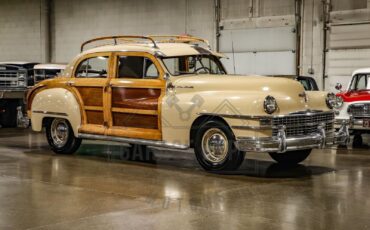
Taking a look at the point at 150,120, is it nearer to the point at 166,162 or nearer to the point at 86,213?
the point at 166,162

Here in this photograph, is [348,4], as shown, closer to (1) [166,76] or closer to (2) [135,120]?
(1) [166,76]

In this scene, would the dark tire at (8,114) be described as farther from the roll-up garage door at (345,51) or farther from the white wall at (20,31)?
the roll-up garage door at (345,51)

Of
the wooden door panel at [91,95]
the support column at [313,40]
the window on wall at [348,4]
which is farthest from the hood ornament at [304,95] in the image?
the support column at [313,40]

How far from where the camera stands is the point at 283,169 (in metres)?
8.82

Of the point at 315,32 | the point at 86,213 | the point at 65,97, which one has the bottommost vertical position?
the point at 86,213

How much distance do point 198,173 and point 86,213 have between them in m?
2.82

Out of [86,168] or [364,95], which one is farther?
[364,95]

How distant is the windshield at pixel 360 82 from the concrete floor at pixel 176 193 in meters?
2.69

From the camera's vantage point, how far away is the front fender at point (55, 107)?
9.87m

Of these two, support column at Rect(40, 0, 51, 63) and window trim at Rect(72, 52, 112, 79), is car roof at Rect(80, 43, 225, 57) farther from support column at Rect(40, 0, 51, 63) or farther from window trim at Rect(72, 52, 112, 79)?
support column at Rect(40, 0, 51, 63)

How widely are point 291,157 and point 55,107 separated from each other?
13.6ft

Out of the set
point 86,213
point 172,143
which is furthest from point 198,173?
point 86,213

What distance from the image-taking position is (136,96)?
902 cm

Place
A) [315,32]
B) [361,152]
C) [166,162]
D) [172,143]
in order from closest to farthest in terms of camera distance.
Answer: [172,143]
[166,162]
[361,152]
[315,32]
